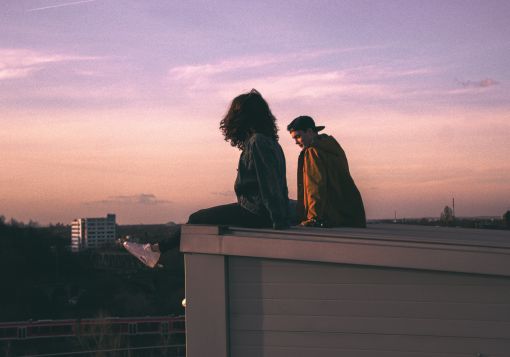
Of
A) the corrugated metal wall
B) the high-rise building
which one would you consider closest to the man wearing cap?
the corrugated metal wall

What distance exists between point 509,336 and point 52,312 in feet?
256

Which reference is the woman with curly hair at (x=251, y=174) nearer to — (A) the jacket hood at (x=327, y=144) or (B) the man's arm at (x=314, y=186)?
(B) the man's arm at (x=314, y=186)

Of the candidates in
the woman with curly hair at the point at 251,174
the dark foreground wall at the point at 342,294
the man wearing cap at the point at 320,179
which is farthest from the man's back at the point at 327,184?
the dark foreground wall at the point at 342,294

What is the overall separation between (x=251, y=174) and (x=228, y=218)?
0.46 m

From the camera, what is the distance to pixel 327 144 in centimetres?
758

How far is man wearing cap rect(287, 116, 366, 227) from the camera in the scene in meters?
7.35

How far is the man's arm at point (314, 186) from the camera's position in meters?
7.27

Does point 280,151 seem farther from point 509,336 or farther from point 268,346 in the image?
point 509,336

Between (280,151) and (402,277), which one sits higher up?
(280,151)

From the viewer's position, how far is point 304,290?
6383mm

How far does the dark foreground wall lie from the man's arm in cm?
60

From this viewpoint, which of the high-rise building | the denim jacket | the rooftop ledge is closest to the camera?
the rooftop ledge

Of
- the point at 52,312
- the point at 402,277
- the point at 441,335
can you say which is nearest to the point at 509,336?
the point at 441,335

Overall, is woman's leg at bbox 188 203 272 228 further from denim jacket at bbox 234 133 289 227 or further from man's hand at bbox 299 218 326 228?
man's hand at bbox 299 218 326 228
